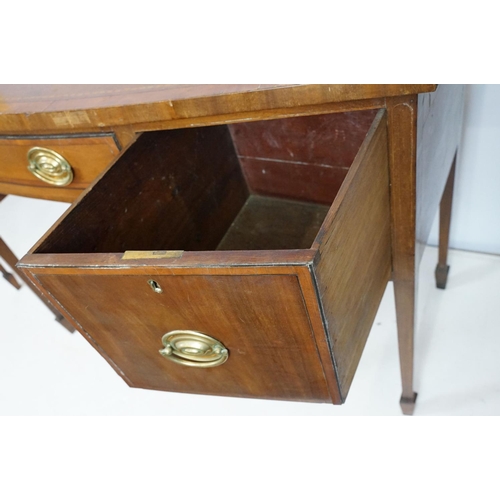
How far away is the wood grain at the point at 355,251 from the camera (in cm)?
53

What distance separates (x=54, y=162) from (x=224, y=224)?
309 millimetres

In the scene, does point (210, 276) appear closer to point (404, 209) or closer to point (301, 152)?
point (404, 209)

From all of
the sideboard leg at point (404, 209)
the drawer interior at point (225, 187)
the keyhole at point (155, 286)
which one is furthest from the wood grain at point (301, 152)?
the keyhole at point (155, 286)

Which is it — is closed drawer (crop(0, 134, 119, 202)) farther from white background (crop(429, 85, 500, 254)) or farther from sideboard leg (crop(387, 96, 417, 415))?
white background (crop(429, 85, 500, 254))

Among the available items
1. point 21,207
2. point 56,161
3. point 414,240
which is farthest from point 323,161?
point 21,207

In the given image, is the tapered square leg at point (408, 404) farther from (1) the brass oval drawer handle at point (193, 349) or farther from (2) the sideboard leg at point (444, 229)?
(1) the brass oval drawer handle at point (193, 349)

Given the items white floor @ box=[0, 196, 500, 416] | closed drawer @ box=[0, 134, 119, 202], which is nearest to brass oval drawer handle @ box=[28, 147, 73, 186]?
closed drawer @ box=[0, 134, 119, 202]

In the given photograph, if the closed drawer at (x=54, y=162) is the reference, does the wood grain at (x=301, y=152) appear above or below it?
above

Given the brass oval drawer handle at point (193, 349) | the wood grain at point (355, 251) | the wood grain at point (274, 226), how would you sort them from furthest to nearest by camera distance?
the wood grain at point (274, 226), the brass oval drawer handle at point (193, 349), the wood grain at point (355, 251)

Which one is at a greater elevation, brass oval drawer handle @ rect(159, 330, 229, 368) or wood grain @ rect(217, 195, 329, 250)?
wood grain @ rect(217, 195, 329, 250)

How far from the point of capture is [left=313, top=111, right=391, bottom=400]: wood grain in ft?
1.74

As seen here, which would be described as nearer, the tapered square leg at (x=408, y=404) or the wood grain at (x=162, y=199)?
the wood grain at (x=162, y=199)

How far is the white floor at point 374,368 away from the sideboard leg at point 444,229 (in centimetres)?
3

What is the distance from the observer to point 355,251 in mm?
613
